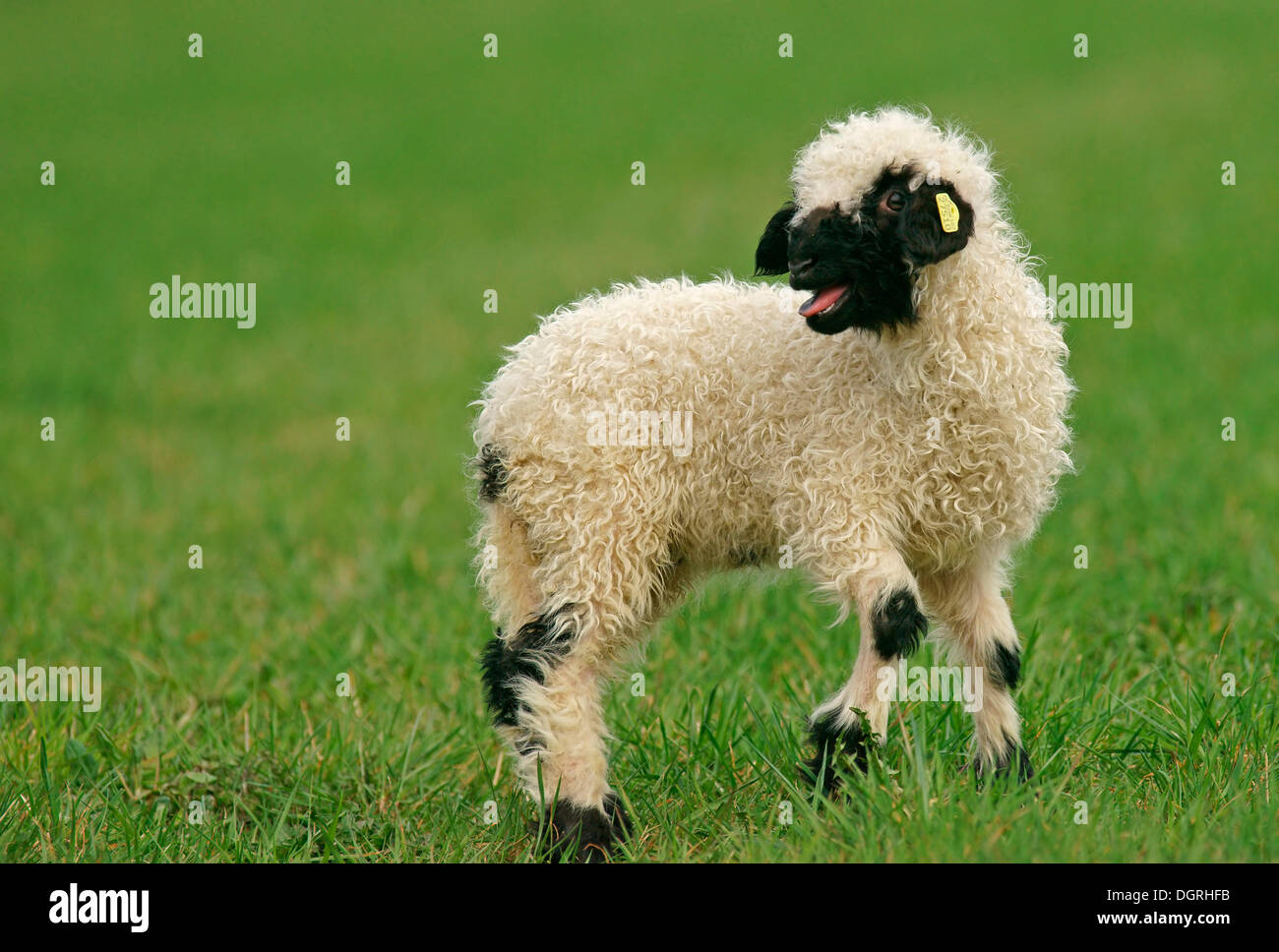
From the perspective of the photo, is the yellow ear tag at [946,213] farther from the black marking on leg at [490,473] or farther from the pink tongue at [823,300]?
the black marking on leg at [490,473]

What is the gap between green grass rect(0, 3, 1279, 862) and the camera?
516cm

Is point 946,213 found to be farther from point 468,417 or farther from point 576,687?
point 468,417

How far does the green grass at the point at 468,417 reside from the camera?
5.16 m

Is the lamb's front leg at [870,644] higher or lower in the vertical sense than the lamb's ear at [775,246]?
lower

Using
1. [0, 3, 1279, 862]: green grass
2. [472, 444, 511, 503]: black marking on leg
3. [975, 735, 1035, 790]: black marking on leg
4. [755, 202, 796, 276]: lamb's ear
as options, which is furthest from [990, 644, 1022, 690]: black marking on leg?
[472, 444, 511, 503]: black marking on leg

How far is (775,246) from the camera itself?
4578mm

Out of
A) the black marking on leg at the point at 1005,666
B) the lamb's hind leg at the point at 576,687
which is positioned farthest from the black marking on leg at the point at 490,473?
the black marking on leg at the point at 1005,666

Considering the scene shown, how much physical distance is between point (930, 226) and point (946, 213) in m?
0.06

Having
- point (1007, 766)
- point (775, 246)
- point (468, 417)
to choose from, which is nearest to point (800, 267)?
point (775, 246)

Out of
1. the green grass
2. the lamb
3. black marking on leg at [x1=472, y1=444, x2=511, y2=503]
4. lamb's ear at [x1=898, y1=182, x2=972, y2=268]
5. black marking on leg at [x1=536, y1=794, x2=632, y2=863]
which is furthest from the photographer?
the green grass

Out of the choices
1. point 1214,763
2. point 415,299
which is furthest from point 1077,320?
point 1214,763

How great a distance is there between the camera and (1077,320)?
13.7 meters

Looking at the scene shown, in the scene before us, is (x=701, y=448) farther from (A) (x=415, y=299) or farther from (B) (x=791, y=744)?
(A) (x=415, y=299)

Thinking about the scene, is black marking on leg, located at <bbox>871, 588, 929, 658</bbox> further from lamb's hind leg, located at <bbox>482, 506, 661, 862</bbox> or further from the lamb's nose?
the lamb's nose
